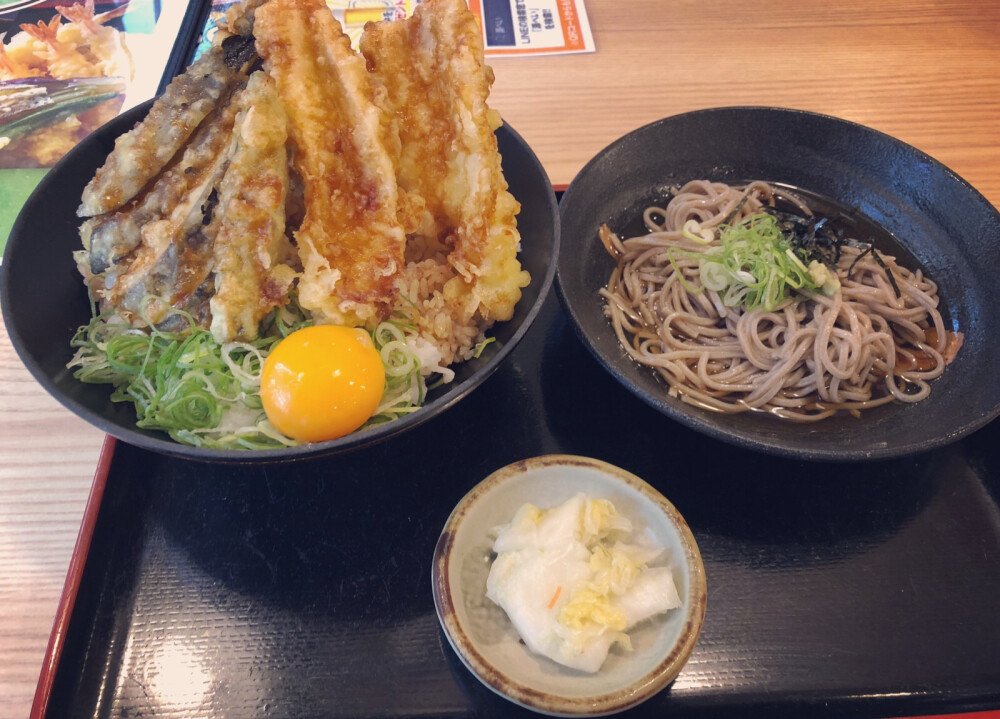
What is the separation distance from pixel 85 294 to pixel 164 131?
0.49 metres

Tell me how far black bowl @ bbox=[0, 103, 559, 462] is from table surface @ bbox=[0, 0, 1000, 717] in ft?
2.48

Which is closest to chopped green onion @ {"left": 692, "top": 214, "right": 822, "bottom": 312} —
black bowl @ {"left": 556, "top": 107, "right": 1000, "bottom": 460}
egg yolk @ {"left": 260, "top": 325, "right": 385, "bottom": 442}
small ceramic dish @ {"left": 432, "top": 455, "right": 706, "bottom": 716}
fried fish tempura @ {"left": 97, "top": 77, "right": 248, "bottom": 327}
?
black bowl @ {"left": 556, "top": 107, "right": 1000, "bottom": 460}

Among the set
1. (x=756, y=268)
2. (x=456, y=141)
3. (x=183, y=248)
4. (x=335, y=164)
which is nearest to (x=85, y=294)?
(x=183, y=248)

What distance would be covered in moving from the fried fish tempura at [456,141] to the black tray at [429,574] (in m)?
0.38

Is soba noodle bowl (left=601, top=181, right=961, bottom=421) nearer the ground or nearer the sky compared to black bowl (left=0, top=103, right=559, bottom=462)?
nearer the ground

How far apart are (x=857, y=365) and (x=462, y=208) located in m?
1.24

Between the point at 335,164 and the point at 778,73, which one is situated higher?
the point at 335,164

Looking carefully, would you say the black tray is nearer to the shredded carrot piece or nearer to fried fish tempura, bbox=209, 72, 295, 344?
the shredded carrot piece

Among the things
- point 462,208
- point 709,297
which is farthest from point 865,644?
point 462,208

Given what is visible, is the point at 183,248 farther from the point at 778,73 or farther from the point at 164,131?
the point at 778,73

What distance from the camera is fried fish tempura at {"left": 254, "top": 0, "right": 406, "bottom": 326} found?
1394 mm

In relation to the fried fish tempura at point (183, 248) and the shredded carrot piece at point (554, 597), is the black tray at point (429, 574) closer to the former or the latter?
the shredded carrot piece at point (554, 597)

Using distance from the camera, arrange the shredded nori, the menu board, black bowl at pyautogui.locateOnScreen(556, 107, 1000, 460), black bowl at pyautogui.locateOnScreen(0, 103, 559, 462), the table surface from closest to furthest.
A: 1. black bowl at pyautogui.locateOnScreen(0, 103, 559, 462)
2. black bowl at pyautogui.locateOnScreen(556, 107, 1000, 460)
3. the shredded nori
4. the menu board
5. the table surface

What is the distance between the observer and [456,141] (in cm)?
150
